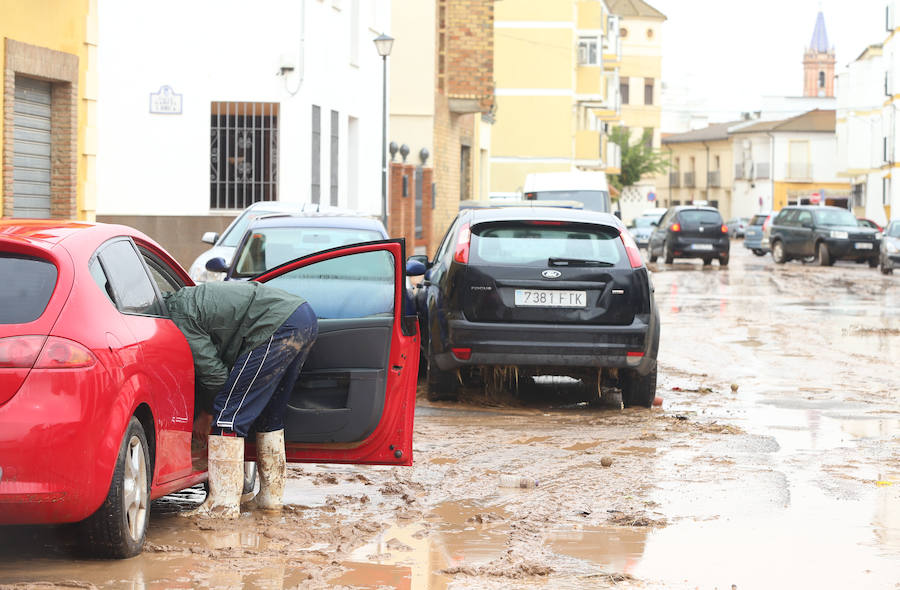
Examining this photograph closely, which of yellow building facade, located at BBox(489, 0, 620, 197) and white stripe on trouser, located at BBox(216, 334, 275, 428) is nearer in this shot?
white stripe on trouser, located at BBox(216, 334, 275, 428)

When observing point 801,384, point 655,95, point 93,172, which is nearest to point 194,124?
point 93,172

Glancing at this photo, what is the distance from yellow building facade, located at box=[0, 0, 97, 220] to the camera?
557 inches

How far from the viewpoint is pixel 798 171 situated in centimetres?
10119

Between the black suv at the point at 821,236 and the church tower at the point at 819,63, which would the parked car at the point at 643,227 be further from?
the church tower at the point at 819,63

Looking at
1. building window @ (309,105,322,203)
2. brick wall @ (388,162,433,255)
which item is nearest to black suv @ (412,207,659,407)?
building window @ (309,105,322,203)

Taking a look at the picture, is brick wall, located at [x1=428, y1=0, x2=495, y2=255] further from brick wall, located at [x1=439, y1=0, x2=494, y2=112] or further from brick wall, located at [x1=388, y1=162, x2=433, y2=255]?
brick wall, located at [x1=388, y1=162, x2=433, y2=255]

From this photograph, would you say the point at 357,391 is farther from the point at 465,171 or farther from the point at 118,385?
the point at 465,171

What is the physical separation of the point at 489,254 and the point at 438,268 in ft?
2.65

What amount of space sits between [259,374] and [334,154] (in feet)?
73.3

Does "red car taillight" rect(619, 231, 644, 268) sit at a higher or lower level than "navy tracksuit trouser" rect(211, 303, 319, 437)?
higher

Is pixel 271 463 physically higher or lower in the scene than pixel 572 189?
lower

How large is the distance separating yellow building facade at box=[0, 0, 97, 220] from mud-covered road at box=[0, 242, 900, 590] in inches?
237

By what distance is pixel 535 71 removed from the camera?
205 ft

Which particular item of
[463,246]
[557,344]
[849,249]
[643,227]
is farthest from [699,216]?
[557,344]
